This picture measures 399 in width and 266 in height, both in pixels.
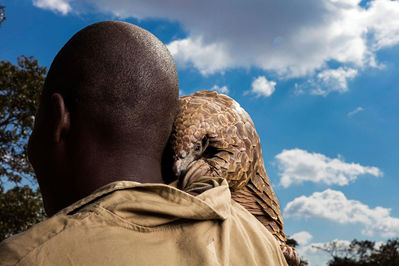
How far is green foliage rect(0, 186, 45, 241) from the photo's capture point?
1022 cm

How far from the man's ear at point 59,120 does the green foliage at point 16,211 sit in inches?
372

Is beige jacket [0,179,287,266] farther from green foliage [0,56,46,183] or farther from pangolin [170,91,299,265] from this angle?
green foliage [0,56,46,183]

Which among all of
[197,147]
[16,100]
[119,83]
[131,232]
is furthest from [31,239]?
[16,100]

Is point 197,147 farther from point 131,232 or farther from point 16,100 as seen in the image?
point 16,100

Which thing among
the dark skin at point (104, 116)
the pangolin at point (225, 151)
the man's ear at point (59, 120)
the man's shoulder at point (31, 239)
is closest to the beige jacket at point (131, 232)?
the man's shoulder at point (31, 239)

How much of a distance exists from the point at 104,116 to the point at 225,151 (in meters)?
0.80

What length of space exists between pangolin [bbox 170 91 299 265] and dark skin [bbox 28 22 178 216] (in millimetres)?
327

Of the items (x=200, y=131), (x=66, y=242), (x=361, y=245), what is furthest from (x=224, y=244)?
(x=361, y=245)

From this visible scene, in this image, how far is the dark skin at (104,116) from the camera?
1.58m

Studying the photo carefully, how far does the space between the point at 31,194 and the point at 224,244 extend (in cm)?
1058

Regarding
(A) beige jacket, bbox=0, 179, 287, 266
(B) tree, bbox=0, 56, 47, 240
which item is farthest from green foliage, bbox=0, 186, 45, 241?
(A) beige jacket, bbox=0, 179, 287, 266

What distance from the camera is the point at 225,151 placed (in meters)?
2.19

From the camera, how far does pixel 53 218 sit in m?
1.26

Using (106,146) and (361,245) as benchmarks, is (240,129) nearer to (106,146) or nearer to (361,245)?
(106,146)
